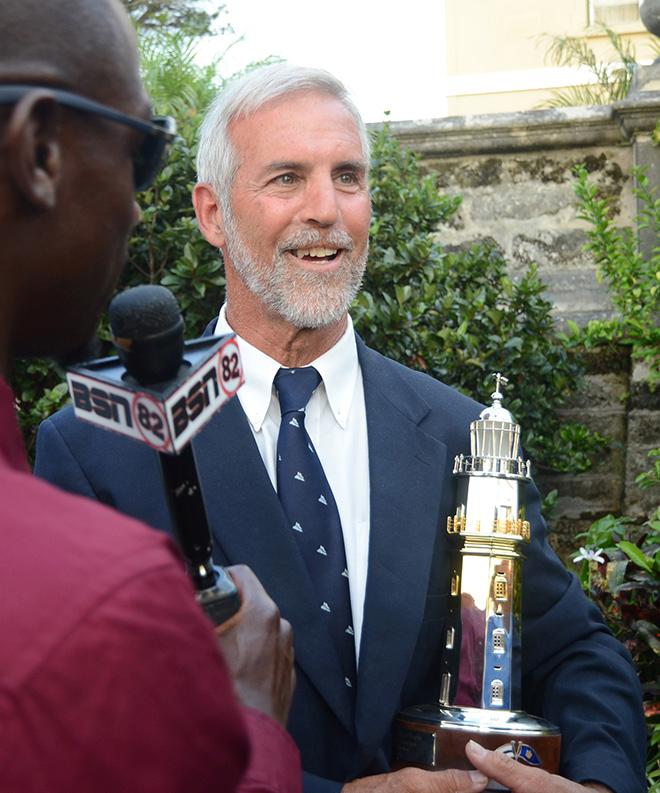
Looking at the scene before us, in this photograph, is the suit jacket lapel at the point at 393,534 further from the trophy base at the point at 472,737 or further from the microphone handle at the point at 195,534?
the microphone handle at the point at 195,534

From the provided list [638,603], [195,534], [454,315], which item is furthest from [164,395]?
[454,315]

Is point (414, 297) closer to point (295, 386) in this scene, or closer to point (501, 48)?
point (295, 386)

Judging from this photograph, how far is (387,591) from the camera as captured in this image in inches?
108

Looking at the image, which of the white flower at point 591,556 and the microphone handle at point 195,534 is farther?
the white flower at point 591,556

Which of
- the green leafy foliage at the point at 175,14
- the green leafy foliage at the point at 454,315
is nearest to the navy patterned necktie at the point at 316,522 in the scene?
the green leafy foliage at the point at 454,315

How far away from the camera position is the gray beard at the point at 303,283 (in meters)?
3.02

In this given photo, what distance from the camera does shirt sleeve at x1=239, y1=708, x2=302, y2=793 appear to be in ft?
4.51

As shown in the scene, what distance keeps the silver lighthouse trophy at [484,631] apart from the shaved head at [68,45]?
57.6 inches

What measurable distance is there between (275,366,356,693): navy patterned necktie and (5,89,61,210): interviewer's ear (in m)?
1.60

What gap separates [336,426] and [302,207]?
0.56m

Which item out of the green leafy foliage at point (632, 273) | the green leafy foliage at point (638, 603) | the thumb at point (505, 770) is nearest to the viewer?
the thumb at point (505, 770)

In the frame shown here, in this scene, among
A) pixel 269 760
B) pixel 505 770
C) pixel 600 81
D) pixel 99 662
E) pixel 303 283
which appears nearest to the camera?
pixel 99 662

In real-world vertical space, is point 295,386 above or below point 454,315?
below

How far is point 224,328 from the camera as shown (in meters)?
3.17
